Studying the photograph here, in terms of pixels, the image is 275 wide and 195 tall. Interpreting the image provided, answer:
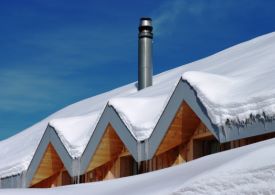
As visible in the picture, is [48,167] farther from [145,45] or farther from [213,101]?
[213,101]

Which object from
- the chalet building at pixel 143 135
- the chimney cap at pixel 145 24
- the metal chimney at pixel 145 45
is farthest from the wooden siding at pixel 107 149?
the chimney cap at pixel 145 24

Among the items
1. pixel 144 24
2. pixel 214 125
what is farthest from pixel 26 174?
pixel 214 125

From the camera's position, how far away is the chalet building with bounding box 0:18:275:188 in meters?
8.55

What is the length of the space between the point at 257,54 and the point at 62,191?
6274 millimetres

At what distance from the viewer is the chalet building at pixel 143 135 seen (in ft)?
28.1

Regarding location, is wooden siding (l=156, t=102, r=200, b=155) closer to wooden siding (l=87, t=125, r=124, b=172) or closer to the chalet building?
the chalet building

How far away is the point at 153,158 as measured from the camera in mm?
10828

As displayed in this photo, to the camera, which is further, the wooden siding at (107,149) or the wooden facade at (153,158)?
the wooden siding at (107,149)

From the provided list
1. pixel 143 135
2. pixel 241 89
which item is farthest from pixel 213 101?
pixel 143 135

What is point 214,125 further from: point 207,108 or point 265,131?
point 265,131

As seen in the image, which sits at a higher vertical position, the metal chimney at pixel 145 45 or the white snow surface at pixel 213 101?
the metal chimney at pixel 145 45

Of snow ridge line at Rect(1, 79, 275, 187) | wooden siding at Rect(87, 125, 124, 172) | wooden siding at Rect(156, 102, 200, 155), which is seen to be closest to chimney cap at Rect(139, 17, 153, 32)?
snow ridge line at Rect(1, 79, 275, 187)

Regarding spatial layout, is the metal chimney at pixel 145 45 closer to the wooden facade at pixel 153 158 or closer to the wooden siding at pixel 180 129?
the wooden facade at pixel 153 158

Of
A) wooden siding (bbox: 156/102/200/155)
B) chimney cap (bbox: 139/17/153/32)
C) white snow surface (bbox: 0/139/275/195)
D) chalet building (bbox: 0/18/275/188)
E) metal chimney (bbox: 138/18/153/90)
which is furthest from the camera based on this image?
chimney cap (bbox: 139/17/153/32)
